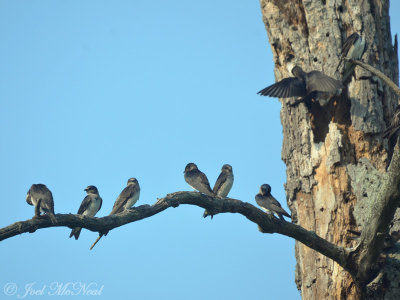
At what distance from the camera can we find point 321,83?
890 cm

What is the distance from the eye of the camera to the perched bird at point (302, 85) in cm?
877

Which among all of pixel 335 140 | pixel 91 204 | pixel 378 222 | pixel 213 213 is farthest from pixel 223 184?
pixel 378 222

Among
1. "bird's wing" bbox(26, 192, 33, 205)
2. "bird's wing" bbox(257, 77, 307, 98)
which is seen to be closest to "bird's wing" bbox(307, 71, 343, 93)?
"bird's wing" bbox(257, 77, 307, 98)

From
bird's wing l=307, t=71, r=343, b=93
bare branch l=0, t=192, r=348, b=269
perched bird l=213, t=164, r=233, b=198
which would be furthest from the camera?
perched bird l=213, t=164, r=233, b=198

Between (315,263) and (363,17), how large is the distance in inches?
135

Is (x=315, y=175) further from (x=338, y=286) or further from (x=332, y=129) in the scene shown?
(x=338, y=286)

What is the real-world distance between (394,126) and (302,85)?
128cm

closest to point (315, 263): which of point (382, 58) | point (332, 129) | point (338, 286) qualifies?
point (338, 286)

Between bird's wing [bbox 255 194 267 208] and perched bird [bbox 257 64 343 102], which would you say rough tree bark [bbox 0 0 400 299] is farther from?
bird's wing [bbox 255 194 267 208]

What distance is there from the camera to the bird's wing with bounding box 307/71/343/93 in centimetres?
876

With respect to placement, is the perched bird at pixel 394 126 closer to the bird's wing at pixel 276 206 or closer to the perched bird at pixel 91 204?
the bird's wing at pixel 276 206

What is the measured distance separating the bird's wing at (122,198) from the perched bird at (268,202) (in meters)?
2.11

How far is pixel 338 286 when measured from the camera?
27.4 feet

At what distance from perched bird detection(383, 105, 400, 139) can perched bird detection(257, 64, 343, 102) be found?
808 millimetres
